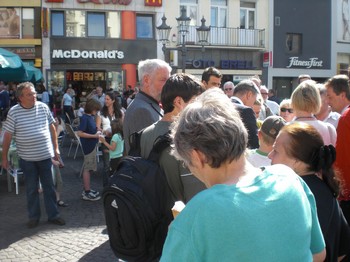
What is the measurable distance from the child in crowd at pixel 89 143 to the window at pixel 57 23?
Answer: 16.0m

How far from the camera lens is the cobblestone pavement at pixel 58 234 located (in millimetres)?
4664

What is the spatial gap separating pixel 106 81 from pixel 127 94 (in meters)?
5.99

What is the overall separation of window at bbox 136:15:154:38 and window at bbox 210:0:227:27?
359cm

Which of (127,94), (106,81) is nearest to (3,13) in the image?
(106,81)

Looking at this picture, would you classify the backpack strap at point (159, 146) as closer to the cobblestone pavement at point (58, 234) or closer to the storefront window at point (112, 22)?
the cobblestone pavement at point (58, 234)

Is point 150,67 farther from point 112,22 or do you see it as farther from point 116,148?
point 112,22

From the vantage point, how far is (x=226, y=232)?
4.18 feet

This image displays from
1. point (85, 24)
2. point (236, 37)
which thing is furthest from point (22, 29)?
point (236, 37)

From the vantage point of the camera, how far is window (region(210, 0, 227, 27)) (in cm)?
2431

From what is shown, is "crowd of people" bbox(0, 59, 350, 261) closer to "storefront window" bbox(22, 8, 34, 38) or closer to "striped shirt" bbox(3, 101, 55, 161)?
"striped shirt" bbox(3, 101, 55, 161)

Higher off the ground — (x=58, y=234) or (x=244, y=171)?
(x=244, y=171)

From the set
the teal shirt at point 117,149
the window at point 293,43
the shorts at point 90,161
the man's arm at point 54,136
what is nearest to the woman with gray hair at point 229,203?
the man's arm at point 54,136

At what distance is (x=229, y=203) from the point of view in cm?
129

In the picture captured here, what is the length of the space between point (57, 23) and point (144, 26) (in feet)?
14.6
